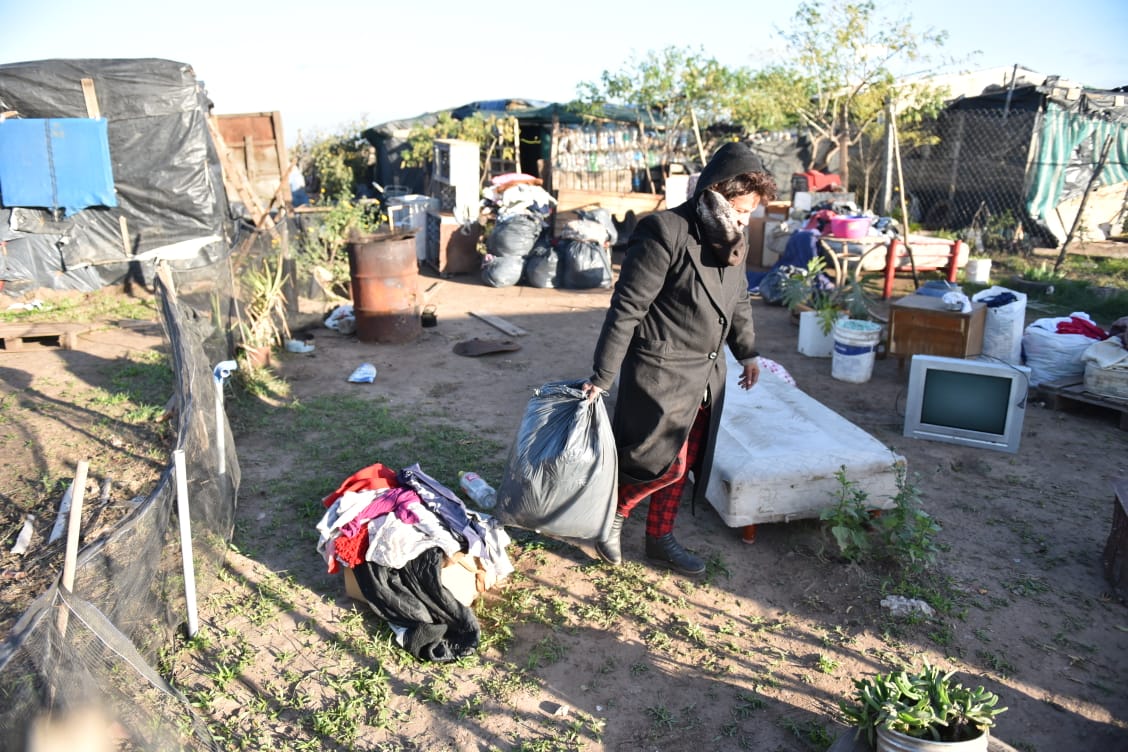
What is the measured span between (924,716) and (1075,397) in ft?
14.4

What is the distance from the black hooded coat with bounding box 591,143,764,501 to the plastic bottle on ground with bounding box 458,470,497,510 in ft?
3.22

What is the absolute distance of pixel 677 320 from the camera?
306 cm

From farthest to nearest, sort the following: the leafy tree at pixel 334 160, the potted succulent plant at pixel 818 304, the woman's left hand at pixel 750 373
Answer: the leafy tree at pixel 334 160 → the potted succulent plant at pixel 818 304 → the woman's left hand at pixel 750 373

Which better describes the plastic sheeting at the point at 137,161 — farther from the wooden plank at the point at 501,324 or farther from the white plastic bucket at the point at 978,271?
the white plastic bucket at the point at 978,271

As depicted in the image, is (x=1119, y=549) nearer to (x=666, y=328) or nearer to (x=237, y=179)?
(x=666, y=328)

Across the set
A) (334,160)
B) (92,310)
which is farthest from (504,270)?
(334,160)

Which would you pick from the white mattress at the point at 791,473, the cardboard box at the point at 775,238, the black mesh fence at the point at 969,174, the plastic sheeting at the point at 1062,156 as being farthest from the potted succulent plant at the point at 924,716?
the plastic sheeting at the point at 1062,156

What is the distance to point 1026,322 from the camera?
7812mm

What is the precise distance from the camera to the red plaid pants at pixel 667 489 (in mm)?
3330

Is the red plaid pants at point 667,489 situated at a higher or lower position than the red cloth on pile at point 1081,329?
lower

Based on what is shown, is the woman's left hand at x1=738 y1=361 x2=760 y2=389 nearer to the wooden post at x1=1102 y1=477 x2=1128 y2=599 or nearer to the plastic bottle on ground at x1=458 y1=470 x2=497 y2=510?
the plastic bottle on ground at x1=458 y1=470 x2=497 y2=510

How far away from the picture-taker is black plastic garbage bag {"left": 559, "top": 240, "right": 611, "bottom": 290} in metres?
10.0

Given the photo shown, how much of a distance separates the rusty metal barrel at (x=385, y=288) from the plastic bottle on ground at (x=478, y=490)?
350 cm

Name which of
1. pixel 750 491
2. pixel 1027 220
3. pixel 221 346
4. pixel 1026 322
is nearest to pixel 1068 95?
pixel 1027 220
